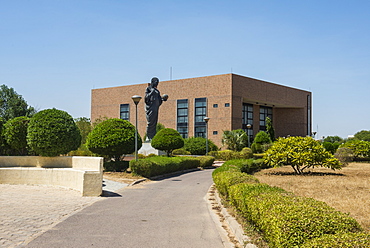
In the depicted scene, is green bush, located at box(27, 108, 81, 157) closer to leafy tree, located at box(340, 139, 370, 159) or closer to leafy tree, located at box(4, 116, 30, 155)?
leafy tree, located at box(4, 116, 30, 155)

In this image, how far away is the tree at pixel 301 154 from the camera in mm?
→ 18781

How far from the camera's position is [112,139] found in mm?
20078

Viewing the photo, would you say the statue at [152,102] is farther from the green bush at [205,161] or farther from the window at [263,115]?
the window at [263,115]

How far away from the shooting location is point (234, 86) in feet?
166

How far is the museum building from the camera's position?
2013 inches

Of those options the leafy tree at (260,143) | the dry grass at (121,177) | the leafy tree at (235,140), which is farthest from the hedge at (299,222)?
the leafy tree at (260,143)

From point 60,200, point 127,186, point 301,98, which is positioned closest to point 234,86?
point 301,98

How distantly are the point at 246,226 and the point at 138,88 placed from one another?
53.5 metres

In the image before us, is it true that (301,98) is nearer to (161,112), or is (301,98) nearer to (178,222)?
(161,112)

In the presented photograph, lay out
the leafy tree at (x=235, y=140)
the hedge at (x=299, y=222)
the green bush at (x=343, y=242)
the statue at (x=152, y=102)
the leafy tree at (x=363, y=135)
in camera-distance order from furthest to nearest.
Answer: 1. the leafy tree at (x=363, y=135)
2. the leafy tree at (x=235, y=140)
3. the statue at (x=152, y=102)
4. the hedge at (x=299, y=222)
5. the green bush at (x=343, y=242)

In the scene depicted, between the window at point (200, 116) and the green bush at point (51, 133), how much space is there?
1454 inches

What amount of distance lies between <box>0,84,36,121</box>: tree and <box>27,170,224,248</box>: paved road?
136 feet

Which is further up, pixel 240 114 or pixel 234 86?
pixel 234 86

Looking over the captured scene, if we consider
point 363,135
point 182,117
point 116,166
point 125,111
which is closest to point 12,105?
point 125,111
